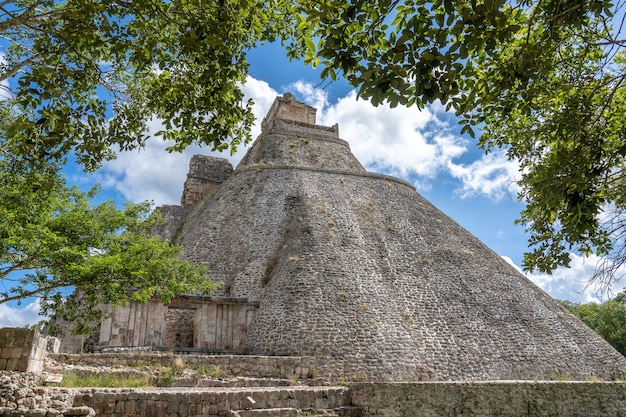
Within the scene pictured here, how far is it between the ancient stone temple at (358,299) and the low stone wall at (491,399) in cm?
340

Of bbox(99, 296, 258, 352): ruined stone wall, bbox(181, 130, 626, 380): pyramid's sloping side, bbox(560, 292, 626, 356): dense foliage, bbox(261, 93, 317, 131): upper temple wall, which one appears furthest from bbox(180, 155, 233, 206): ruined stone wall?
bbox(560, 292, 626, 356): dense foliage

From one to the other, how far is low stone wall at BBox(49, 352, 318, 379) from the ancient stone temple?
35.2 inches

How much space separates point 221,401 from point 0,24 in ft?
19.8

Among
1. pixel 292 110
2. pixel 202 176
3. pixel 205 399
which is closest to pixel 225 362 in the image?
pixel 205 399

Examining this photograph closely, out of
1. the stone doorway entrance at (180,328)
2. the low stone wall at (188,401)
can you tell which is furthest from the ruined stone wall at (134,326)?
the low stone wall at (188,401)

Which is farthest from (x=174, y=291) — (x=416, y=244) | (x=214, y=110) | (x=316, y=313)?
(x=416, y=244)

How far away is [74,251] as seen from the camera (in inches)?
373

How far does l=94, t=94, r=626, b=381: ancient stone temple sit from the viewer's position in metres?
13.4

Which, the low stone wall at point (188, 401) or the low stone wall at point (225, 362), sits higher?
the low stone wall at point (225, 362)

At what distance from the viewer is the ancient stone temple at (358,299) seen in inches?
528

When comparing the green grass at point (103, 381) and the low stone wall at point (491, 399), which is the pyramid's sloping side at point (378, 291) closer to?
the low stone wall at point (491, 399)

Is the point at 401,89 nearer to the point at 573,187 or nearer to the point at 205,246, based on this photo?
the point at 573,187

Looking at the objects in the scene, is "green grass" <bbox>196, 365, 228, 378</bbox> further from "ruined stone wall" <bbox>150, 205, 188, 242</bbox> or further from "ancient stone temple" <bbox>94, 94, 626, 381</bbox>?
"ruined stone wall" <bbox>150, 205, 188, 242</bbox>

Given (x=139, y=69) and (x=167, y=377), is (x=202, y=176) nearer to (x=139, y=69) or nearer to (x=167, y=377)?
(x=167, y=377)
